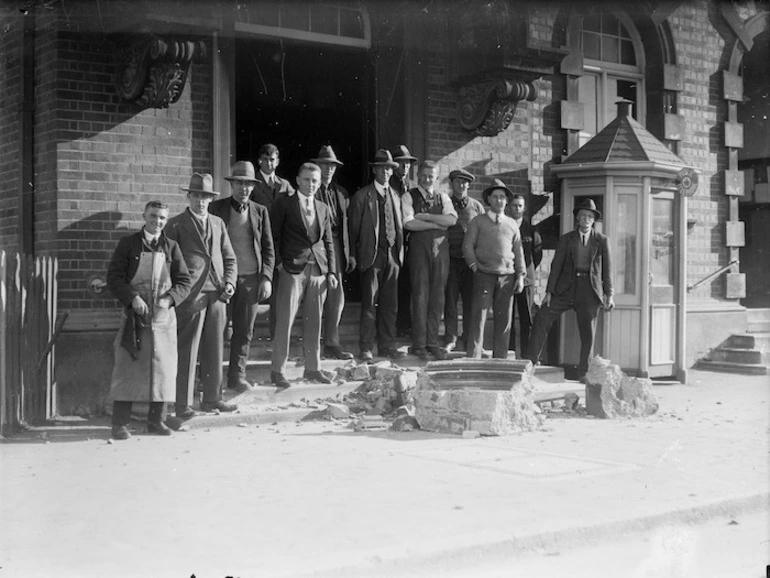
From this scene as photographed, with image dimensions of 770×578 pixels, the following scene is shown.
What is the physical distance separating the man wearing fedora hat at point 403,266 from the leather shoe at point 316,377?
1687 mm

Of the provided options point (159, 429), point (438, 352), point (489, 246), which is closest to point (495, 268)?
point (489, 246)

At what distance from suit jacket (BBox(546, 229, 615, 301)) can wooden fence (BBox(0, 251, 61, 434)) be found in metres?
5.85

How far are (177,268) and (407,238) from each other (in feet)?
10.7

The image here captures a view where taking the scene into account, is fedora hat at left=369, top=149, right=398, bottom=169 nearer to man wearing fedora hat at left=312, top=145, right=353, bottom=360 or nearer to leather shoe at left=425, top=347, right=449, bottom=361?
man wearing fedora hat at left=312, top=145, right=353, bottom=360

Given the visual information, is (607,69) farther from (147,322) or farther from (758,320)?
(147,322)

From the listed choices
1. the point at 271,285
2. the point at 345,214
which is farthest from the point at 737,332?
the point at 271,285

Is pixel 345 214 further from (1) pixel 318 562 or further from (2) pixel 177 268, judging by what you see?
(1) pixel 318 562

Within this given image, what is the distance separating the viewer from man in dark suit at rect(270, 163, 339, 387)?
9664 mm

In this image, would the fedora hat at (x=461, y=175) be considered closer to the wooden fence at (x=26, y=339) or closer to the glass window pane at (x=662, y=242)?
the glass window pane at (x=662, y=242)

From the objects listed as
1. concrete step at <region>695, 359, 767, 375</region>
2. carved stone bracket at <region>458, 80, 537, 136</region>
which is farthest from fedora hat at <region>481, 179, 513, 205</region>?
concrete step at <region>695, 359, 767, 375</region>

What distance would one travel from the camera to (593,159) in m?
12.8

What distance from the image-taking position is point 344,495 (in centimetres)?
A: 597

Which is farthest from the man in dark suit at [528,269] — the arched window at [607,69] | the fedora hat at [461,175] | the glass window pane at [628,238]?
the arched window at [607,69]

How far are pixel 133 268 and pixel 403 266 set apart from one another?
368 centimetres
